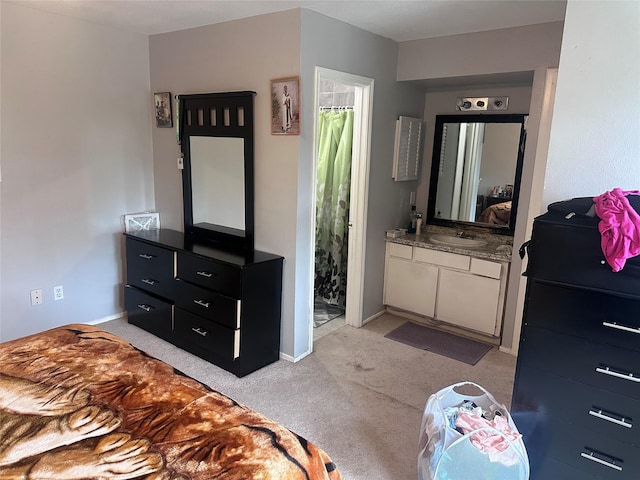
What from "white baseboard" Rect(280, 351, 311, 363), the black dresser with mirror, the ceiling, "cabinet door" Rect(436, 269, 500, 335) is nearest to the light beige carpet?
"white baseboard" Rect(280, 351, 311, 363)

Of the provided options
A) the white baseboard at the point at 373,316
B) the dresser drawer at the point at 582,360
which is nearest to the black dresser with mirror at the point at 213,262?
the white baseboard at the point at 373,316

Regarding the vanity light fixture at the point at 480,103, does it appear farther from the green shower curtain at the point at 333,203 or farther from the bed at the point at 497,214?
the green shower curtain at the point at 333,203

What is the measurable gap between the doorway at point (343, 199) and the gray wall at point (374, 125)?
3.0 inches

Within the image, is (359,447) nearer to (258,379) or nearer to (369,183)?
(258,379)

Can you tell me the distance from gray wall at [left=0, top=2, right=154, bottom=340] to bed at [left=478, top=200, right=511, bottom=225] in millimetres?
2974

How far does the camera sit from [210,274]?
3.00 metres

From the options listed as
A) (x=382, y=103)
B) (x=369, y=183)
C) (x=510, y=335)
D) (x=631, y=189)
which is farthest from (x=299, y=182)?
(x=510, y=335)

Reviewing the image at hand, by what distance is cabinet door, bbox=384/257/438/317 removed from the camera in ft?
12.4

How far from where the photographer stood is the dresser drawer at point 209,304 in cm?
286

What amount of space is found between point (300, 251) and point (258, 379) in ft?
2.95

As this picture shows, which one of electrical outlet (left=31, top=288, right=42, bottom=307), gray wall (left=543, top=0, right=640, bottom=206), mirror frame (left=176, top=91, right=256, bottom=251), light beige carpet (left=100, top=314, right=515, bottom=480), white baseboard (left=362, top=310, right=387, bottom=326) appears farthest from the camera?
white baseboard (left=362, top=310, right=387, bottom=326)

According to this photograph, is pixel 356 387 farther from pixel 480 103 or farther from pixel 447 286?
pixel 480 103

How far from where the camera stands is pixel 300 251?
3.05 metres

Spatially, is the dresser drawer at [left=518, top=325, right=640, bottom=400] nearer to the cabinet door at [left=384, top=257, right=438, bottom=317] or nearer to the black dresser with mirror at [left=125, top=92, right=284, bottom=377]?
the black dresser with mirror at [left=125, top=92, right=284, bottom=377]
